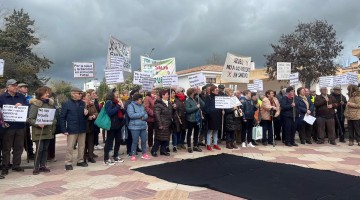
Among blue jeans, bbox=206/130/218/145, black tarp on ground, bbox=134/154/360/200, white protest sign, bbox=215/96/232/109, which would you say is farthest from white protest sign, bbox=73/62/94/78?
blue jeans, bbox=206/130/218/145

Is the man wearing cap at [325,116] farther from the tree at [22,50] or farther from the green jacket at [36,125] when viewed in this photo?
the tree at [22,50]

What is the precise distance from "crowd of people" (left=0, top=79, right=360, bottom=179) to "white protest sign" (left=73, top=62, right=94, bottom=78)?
64 centimetres

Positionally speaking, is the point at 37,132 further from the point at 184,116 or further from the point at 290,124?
the point at 290,124

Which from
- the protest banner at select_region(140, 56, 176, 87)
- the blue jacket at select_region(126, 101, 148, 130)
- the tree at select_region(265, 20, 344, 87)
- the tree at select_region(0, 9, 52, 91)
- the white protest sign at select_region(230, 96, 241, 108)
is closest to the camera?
the blue jacket at select_region(126, 101, 148, 130)

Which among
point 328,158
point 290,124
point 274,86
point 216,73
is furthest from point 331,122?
point 216,73

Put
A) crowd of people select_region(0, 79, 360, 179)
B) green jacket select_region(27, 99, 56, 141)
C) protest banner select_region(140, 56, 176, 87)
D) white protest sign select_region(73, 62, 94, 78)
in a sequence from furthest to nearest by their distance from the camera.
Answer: protest banner select_region(140, 56, 176, 87)
white protest sign select_region(73, 62, 94, 78)
crowd of people select_region(0, 79, 360, 179)
green jacket select_region(27, 99, 56, 141)

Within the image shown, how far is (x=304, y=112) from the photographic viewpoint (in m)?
10.7

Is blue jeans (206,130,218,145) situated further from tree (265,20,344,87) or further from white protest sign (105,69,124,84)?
tree (265,20,344,87)

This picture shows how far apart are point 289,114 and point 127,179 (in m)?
6.19

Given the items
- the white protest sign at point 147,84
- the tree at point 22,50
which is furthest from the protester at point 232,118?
the tree at point 22,50

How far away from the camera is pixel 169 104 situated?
8.81 metres

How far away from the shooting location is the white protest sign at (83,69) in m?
→ 8.79

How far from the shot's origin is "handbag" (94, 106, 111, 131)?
7680 mm

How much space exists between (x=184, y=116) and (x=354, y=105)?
18.6ft
